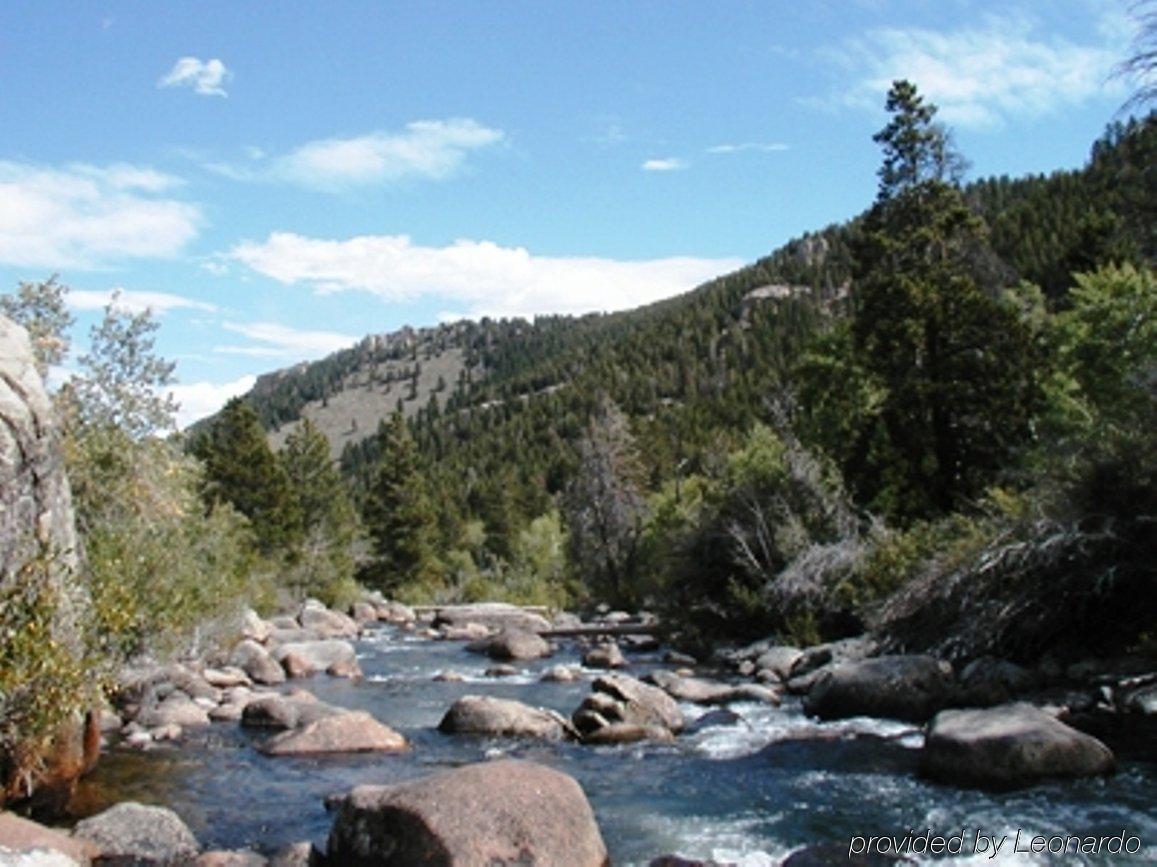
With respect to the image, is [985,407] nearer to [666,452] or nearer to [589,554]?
[589,554]

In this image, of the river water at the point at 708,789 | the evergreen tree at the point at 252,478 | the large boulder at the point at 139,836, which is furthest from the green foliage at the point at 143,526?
the evergreen tree at the point at 252,478

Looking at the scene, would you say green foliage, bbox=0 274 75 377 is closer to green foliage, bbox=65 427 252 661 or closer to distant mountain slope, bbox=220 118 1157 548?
green foliage, bbox=65 427 252 661

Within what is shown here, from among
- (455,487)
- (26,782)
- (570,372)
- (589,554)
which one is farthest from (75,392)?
(570,372)

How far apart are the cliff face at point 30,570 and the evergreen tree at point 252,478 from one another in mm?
46301

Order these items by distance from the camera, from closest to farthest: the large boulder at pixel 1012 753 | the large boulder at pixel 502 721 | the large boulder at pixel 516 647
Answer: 1. the large boulder at pixel 1012 753
2. the large boulder at pixel 502 721
3. the large boulder at pixel 516 647

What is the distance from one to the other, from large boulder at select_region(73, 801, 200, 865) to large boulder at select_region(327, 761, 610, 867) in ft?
6.48

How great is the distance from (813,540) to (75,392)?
18673 millimetres

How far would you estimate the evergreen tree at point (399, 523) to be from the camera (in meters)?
63.4

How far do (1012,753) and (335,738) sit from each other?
1017cm

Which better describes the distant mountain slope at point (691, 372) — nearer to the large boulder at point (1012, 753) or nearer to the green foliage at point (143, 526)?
the green foliage at point (143, 526)

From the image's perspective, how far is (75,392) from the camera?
21.8 meters

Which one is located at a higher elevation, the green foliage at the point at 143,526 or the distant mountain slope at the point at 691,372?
the distant mountain slope at the point at 691,372

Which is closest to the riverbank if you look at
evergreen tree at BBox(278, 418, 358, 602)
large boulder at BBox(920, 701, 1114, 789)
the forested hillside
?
large boulder at BBox(920, 701, 1114, 789)

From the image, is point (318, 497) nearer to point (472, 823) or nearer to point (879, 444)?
point (879, 444)
